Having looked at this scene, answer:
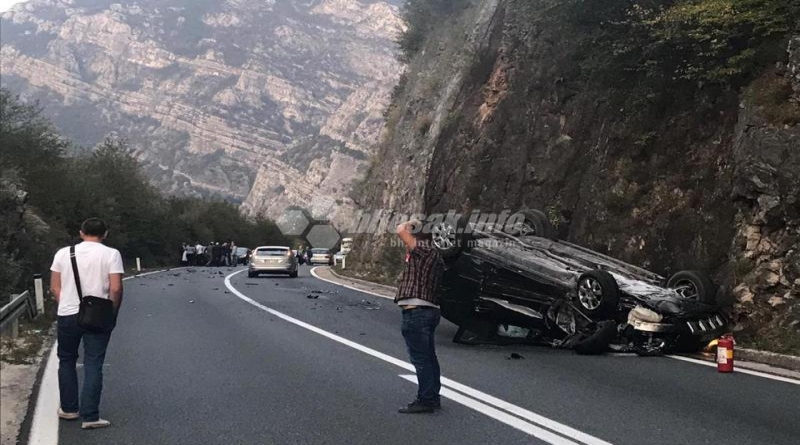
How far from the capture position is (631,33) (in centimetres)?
1608

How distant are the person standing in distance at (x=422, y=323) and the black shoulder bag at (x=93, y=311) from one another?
2438 millimetres

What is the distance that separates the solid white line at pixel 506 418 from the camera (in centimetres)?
584

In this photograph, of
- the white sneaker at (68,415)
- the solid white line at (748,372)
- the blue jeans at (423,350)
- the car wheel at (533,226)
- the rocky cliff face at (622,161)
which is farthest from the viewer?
the car wheel at (533,226)

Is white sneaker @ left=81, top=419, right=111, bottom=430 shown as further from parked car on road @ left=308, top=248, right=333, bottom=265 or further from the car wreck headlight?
parked car on road @ left=308, top=248, right=333, bottom=265

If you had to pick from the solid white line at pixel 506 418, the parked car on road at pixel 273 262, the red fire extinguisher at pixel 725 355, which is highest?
the red fire extinguisher at pixel 725 355

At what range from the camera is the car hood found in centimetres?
990

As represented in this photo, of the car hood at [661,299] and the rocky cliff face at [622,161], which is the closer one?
the car hood at [661,299]

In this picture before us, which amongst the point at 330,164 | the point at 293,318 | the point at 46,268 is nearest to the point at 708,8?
the point at 293,318

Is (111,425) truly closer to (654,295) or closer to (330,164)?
(654,295)

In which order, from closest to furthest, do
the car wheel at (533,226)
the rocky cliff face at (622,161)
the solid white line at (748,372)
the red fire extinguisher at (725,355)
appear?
the solid white line at (748,372), the red fire extinguisher at (725,355), the rocky cliff face at (622,161), the car wheel at (533,226)

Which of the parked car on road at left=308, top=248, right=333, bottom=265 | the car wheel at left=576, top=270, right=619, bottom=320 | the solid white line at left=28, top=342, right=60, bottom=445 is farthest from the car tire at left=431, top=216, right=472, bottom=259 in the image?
the parked car on road at left=308, top=248, right=333, bottom=265

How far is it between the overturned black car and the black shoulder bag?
20.3 feet

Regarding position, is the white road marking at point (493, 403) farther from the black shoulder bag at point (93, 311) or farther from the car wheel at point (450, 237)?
the black shoulder bag at point (93, 311)

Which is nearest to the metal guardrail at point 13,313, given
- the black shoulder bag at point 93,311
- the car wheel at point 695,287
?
the black shoulder bag at point 93,311
